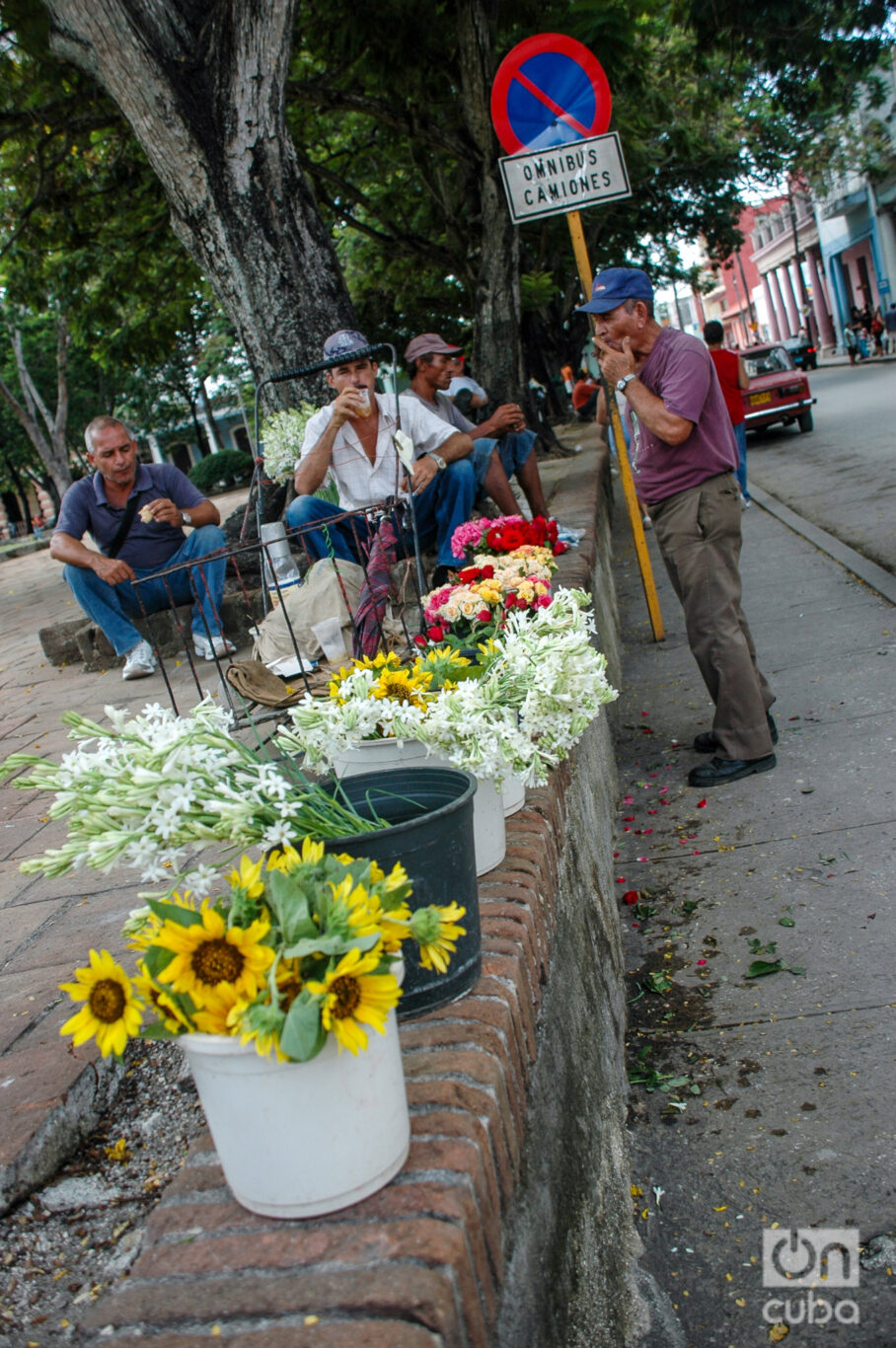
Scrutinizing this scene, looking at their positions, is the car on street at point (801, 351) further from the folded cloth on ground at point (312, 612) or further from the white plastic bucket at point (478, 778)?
the white plastic bucket at point (478, 778)

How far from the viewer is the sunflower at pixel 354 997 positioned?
1422 millimetres

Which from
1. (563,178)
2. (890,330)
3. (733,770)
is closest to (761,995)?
(733,770)

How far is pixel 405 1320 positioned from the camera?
1307 millimetres

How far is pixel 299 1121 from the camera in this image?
150 cm

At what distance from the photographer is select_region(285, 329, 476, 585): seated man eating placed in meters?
5.28

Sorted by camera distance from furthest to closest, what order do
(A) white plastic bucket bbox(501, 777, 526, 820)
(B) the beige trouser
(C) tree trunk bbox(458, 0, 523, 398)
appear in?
(C) tree trunk bbox(458, 0, 523, 398) → (B) the beige trouser → (A) white plastic bucket bbox(501, 777, 526, 820)

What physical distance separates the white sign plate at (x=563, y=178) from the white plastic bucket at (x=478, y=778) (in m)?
4.57

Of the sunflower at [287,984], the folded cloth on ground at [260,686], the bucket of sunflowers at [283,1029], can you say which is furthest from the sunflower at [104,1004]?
the folded cloth on ground at [260,686]

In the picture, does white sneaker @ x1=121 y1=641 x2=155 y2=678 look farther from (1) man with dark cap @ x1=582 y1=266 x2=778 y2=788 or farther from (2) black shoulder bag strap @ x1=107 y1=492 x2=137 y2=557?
(1) man with dark cap @ x1=582 y1=266 x2=778 y2=788

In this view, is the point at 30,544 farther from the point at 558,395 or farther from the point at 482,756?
the point at 482,756

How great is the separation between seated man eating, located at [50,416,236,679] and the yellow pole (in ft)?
8.29

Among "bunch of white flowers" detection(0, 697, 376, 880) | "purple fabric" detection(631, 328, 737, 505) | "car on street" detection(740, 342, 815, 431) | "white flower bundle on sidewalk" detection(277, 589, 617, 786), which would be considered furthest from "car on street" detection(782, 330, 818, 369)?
"bunch of white flowers" detection(0, 697, 376, 880)

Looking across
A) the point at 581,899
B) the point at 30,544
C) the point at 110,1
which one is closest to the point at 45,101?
the point at 110,1

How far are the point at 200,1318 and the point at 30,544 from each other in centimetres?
3363
